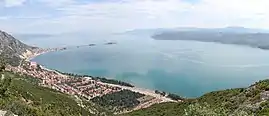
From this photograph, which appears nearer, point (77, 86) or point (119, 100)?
point (119, 100)

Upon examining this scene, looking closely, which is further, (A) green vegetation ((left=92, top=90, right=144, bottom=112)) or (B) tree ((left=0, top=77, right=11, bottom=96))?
(A) green vegetation ((left=92, top=90, right=144, bottom=112))

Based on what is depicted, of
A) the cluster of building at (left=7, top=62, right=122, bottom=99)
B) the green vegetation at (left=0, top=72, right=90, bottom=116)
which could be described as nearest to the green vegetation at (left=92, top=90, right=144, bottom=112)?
the cluster of building at (left=7, top=62, right=122, bottom=99)

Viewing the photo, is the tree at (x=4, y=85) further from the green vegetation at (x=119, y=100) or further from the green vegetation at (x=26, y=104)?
the green vegetation at (x=119, y=100)

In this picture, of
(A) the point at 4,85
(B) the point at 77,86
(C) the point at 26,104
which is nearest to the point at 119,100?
(B) the point at 77,86

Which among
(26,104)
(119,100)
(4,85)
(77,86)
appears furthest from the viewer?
(77,86)

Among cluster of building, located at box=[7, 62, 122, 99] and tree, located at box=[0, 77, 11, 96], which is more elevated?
tree, located at box=[0, 77, 11, 96]

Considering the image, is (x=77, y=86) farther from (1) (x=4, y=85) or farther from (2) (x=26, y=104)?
(1) (x=4, y=85)

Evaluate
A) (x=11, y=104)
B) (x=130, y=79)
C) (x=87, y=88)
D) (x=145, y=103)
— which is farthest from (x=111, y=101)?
(x=11, y=104)

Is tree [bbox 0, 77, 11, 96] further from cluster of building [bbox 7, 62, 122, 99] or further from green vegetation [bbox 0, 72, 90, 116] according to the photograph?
cluster of building [bbox 7, 62, 122, 99]
